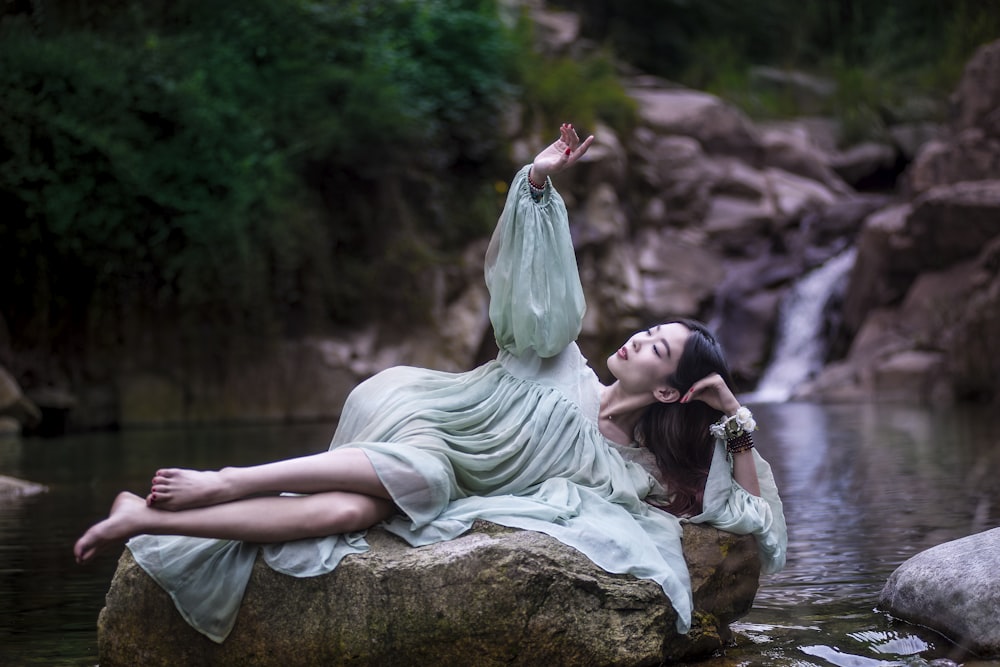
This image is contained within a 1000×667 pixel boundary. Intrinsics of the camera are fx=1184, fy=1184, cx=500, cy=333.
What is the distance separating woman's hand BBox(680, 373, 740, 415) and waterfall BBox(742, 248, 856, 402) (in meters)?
14.0

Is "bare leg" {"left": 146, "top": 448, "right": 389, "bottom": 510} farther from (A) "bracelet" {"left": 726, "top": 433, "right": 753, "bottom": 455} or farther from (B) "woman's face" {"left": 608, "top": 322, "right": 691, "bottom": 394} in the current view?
(A) "bracelet" {"left": 726, "top": 433, "right": 753, "bottom": 455}

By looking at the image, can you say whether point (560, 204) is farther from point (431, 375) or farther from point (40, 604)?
point (40, 604)

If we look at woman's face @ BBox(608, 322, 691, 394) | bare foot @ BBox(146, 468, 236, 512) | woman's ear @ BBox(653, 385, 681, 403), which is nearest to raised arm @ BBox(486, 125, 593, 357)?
woman's face @ BBox(608, 322, 691, 394)

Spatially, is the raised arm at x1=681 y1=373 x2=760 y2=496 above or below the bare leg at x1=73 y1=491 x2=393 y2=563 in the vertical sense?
above

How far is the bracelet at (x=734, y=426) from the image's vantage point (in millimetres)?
A: 3887

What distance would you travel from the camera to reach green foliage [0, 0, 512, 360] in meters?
13.8

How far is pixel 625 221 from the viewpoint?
19219 mm

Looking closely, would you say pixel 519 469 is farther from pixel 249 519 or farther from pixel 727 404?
pixel 249 519

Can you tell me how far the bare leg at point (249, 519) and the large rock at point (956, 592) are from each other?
1.85 meters

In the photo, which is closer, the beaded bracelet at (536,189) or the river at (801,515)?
the river at (801,515)

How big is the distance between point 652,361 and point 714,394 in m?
0.23

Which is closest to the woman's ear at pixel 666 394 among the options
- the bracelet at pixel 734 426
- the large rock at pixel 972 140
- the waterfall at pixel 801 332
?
the bracelet at pixel 734 426

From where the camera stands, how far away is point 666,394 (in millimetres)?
3988

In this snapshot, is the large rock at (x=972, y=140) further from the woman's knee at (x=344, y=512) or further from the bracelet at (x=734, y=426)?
the woman's knee at (x=344, y=512)
